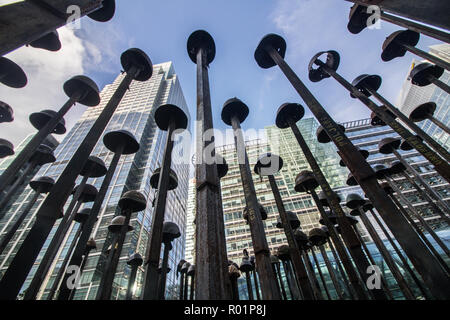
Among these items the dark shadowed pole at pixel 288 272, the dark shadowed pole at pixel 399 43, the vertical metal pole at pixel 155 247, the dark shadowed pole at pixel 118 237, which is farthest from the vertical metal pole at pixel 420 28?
the dark shadowed pole at pixel 288 272

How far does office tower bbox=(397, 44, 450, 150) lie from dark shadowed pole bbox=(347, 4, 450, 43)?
37.2 metres

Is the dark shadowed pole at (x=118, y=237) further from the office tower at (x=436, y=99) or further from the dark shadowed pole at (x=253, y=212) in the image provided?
the office tower at (x=436, y=99)

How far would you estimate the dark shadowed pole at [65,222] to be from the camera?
5.05m

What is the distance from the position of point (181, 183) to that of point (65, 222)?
184 feet

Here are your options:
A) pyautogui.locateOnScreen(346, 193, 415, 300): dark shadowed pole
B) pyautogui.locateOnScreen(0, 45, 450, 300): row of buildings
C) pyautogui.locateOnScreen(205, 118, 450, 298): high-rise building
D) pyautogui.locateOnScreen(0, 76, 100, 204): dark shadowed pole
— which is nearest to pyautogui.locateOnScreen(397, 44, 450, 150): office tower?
pyautogui.locateOnScreen(0, 45, 450, 300): row of buildings

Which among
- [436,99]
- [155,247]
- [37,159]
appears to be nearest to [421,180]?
[155,247]

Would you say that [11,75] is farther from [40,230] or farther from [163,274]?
[163,274]

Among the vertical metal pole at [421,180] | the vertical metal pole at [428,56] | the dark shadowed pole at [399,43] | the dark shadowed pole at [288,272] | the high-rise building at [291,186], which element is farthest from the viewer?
the high-rise building at [291,186]

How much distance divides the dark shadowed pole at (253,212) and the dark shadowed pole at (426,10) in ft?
12.1

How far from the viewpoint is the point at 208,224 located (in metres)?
2.01

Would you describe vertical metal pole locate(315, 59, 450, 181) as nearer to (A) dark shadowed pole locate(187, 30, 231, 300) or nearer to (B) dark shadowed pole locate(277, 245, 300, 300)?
(A) dark shadowed pole locate(187, 30, 231, 300)

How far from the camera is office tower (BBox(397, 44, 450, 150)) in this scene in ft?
160

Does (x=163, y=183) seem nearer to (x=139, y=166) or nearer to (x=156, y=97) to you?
(x=139, y=166)
